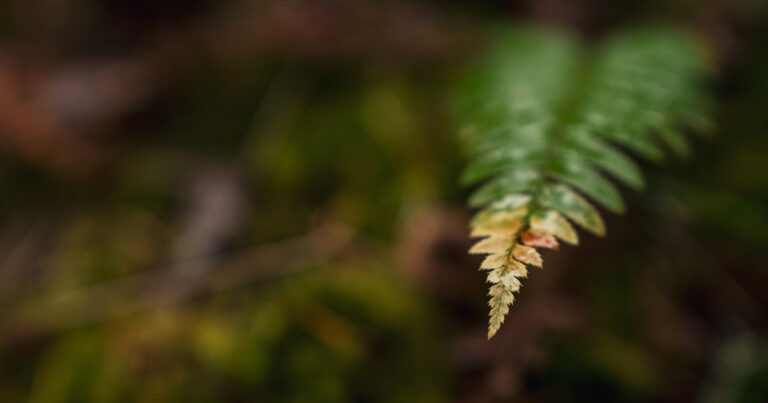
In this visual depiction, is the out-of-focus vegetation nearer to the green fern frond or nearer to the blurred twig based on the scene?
the blurred twig

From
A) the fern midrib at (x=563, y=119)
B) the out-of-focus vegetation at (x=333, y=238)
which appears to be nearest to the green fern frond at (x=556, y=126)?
the fern midrib at (x=563, y=119)

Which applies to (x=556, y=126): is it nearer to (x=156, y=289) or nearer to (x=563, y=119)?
(x=563, y=119)

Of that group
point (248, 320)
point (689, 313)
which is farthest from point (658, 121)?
point (248, 320)

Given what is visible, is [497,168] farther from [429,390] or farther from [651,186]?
[651,186]

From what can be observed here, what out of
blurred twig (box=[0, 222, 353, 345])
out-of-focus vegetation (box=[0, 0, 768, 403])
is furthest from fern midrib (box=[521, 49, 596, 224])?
blurred twig (box=[0, 222, 353, 345])

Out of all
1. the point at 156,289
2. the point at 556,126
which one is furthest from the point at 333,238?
the point at 556,126

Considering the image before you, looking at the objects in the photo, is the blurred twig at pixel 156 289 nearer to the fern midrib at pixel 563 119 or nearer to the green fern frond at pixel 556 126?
the green fern frond at pixel 556 126
